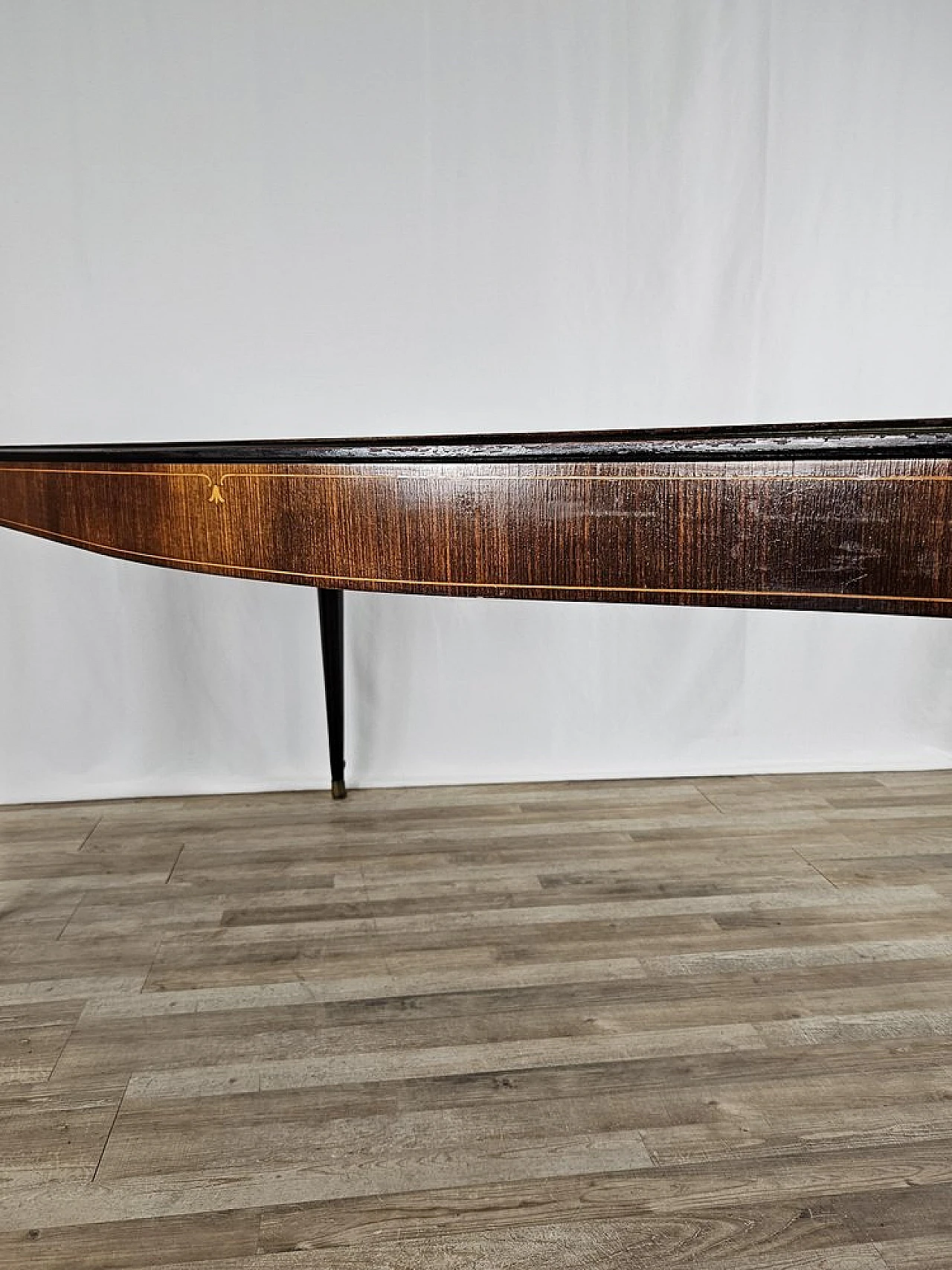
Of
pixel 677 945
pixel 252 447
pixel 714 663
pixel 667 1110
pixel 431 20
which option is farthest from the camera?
pixel 714 663

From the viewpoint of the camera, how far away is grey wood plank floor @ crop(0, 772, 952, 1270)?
0.95 metres

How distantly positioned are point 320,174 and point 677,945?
176 centimetres

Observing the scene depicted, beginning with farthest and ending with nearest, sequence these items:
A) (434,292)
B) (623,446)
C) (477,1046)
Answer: (434,292) → (477,1046) → (623,446)

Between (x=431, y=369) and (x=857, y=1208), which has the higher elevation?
(x=431, y=369)

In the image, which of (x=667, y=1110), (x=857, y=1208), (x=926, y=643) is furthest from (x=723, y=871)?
(x=926, y=643)

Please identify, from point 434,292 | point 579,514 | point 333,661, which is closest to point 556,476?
point 579,514

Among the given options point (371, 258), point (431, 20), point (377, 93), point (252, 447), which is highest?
point (431, 20)

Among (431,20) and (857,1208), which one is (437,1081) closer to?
(857,1208)

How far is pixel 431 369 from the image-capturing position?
7.56 ft

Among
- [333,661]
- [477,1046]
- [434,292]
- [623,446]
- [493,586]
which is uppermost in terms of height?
[434,292]

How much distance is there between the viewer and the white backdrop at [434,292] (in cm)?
220

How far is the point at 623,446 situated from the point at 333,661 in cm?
133

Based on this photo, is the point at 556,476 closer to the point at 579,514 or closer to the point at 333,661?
the point at 579,514

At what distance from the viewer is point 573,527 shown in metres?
0.84
